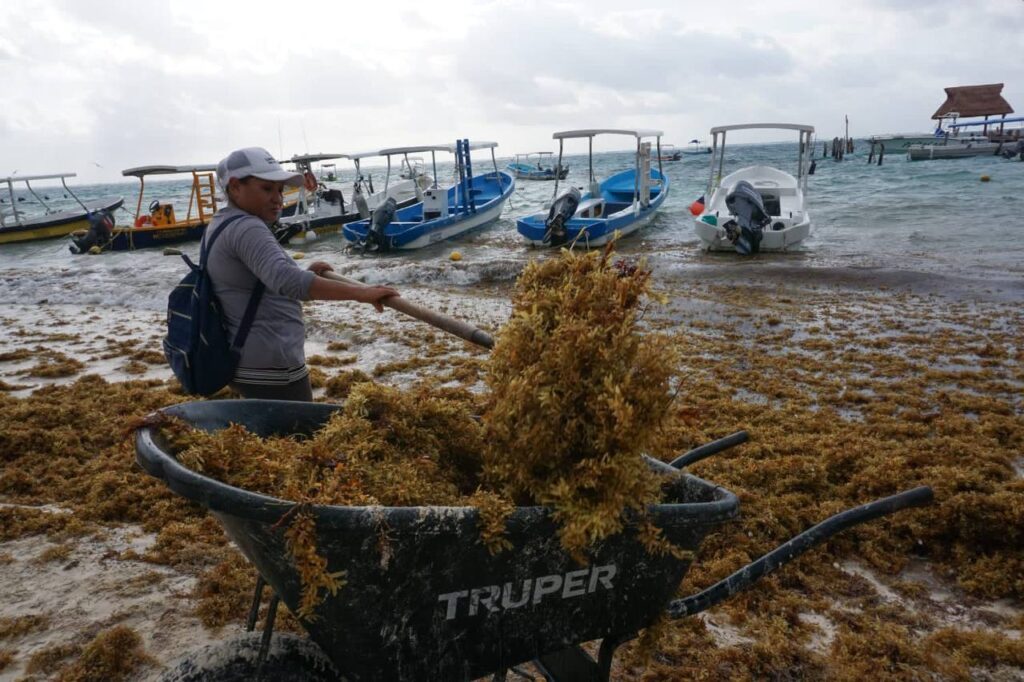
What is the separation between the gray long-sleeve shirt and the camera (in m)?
2.95

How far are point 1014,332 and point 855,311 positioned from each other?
201cm

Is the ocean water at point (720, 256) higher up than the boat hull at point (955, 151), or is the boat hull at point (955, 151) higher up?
the boat hull at point (955, 151)

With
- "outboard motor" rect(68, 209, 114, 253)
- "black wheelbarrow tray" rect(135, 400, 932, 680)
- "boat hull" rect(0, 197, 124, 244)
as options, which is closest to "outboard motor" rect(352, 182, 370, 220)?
"outboard motor" rect(68, 209, 114, 253)

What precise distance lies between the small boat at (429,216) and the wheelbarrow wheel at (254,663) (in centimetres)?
1988

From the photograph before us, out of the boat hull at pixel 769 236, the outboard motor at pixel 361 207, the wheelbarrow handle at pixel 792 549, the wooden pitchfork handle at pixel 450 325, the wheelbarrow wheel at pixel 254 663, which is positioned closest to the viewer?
the wheelbarrow wheel at pixel 254 663

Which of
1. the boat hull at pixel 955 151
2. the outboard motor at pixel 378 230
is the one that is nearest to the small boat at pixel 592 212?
the outboard motor at pixel 378 230

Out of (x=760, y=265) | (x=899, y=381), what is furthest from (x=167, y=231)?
(x=899, y=381)

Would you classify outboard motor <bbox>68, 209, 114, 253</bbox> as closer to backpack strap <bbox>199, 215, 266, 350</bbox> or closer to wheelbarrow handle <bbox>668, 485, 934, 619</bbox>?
backpack strap <bbox>199, 215, 266, 350</bbox>

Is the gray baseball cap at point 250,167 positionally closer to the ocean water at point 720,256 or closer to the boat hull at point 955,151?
the ocean water at point 720,256

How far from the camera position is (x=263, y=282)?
3.01m

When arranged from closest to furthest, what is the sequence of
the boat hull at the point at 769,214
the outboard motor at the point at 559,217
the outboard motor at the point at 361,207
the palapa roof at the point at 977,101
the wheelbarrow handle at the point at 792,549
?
the wheelbarrow handle at the point at 792,549 < the boat hull at the point at 769,214 < the outboard motor at the point at 559,217 < the outboard motor at the point at 361,207 < the palapa roof at the point at 977,101

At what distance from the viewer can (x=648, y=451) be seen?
6.64 ft


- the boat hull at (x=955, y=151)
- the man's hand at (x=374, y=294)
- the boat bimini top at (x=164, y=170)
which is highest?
the boat hull at (x=955, y=151)

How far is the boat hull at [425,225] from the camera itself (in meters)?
21.8
